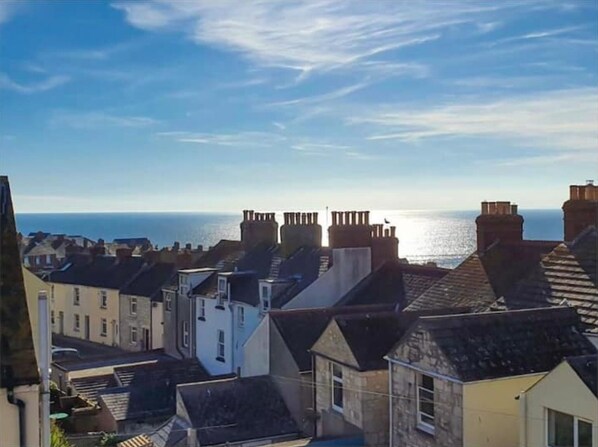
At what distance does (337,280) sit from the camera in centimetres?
2897

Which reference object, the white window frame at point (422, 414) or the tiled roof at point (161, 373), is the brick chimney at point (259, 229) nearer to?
the tiled roof at point (161, 373)

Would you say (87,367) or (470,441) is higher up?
(470,441)

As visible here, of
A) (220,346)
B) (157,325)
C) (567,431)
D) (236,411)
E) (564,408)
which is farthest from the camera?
(157,325)

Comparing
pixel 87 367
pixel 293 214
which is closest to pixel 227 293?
pixel 293 214

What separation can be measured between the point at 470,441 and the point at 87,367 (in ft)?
81.2

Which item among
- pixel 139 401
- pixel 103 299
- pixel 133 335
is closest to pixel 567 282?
pixel 139 401

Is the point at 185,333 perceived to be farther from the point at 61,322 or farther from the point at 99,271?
the point at 61,322

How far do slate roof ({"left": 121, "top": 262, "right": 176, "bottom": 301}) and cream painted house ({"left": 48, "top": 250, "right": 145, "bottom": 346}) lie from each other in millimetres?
733

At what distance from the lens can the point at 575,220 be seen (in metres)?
19.8

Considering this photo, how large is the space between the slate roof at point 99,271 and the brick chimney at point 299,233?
15318mm

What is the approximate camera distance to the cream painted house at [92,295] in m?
45.7

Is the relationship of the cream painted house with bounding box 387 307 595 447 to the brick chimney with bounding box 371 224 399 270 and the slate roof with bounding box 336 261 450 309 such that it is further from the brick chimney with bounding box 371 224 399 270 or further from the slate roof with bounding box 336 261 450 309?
the brick chimney with bounding box 371 224 399 270

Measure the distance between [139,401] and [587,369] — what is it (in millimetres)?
18782

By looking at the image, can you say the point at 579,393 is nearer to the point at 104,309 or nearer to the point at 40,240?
the point at 104,309
